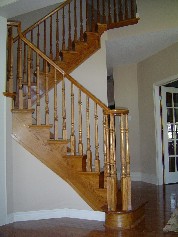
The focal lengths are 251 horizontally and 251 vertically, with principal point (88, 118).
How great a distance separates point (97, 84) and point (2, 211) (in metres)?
2.60

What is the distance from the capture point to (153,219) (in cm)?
296

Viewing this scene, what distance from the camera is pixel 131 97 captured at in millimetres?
6086

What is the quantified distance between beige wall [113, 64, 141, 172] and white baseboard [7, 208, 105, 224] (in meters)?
3.05

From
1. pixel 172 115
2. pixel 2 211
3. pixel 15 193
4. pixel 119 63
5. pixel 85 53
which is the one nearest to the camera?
pixel 2 211

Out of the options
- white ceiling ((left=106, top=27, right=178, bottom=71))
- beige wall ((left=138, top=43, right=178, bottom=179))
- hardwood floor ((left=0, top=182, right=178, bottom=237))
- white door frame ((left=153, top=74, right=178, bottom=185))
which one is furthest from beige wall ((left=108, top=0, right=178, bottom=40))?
A: hardwood floor ((left=0, top=182, right=178, bottom=237))

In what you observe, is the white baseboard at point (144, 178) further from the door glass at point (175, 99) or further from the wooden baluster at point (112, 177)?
the wooden baluster at point (112, 177)

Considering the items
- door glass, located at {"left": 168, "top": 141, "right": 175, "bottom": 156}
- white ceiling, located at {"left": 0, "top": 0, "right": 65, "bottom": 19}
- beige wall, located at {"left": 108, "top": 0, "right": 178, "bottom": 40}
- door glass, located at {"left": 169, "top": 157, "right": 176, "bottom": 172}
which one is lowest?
door glass, located at {"left": 169, "top": 157, "right": 176, "bottom": 172}

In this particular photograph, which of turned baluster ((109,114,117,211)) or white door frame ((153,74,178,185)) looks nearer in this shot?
turned baluster ((109,114,117,211))

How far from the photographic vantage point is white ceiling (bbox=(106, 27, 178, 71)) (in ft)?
14.9

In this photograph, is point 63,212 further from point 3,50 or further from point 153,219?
point 3,50

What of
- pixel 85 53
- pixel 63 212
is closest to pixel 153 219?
pixel 63 212

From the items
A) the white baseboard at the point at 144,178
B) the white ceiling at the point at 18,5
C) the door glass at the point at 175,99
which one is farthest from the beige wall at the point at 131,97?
the white ceiling at the point at 18,5

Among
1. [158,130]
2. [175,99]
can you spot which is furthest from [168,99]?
[158,130]

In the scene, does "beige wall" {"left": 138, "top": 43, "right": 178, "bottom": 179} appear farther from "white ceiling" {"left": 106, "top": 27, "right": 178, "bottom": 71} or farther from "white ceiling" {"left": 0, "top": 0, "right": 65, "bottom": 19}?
"white ceiling" {"left": 0, "top": 0, "right": 65, "bottom": 19}
